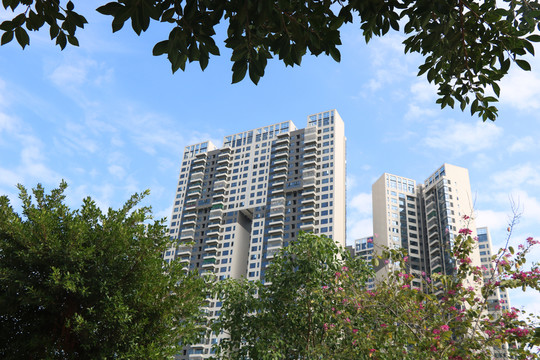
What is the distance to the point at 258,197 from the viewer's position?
87000 millimetres

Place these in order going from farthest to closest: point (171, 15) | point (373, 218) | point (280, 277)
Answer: point (373, 218), point (280, 277), point (171, 15)

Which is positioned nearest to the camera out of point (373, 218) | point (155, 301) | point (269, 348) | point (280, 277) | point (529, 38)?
point (529, 38)

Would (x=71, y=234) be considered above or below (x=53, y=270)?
above

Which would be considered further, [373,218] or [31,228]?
[373,218]

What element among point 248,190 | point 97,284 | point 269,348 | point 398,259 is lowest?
point 269,348

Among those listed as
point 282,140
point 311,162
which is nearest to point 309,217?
point 311,162

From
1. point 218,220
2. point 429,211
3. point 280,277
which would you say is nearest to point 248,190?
point 218,220

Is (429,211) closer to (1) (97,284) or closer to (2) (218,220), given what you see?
(2) (218,220)

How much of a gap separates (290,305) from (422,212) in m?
88.3

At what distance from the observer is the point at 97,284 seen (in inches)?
340

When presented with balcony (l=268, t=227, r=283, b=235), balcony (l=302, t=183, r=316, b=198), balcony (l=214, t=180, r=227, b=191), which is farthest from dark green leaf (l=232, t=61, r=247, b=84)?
balcony (l=214, t=180, r=227, b=191)

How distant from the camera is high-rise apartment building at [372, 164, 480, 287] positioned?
83375mm

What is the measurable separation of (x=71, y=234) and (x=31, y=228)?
2.72ft

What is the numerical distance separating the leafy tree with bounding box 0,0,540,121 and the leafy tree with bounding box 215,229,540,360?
4.12 meters
